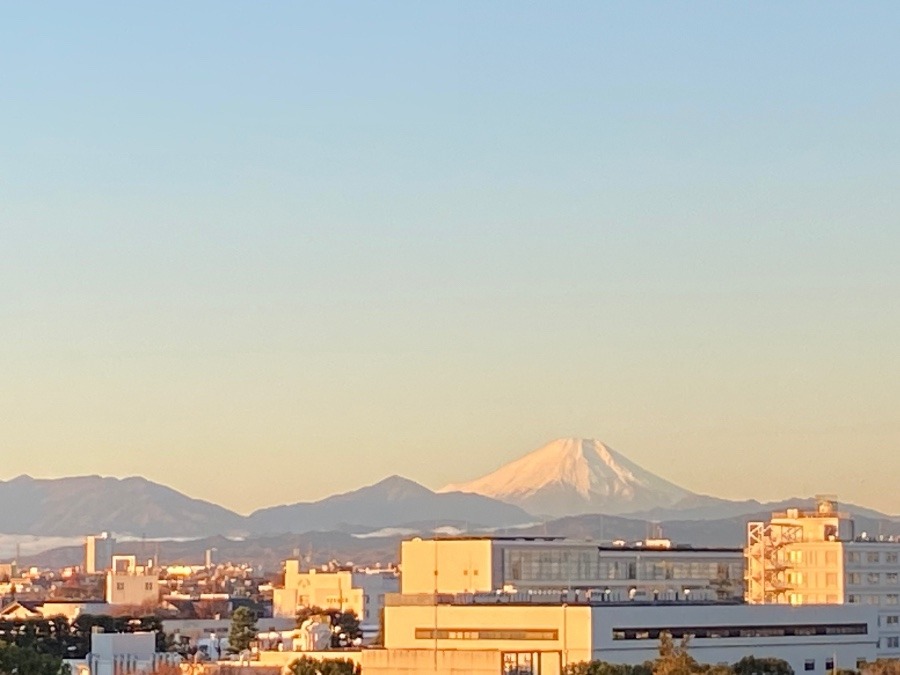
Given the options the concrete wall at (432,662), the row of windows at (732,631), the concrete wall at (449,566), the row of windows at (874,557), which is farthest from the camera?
the concrete wall at (449,566)

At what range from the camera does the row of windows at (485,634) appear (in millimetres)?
88250

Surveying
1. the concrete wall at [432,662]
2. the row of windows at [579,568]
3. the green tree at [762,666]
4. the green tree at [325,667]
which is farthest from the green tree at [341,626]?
the green tree at [762,666]

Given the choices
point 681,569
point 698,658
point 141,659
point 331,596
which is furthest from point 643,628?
point 331,596

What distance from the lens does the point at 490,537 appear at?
449 feet

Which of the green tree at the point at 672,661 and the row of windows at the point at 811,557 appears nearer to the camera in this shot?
the green tree at the point at 672,661

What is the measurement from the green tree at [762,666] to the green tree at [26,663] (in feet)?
83.9

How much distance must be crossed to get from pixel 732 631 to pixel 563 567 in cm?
4478

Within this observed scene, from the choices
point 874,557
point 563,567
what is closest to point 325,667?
point 874,557

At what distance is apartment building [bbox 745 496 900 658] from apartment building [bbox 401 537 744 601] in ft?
9.89

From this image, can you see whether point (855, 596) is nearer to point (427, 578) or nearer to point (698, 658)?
point (427, 578)

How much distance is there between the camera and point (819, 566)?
127500 mm

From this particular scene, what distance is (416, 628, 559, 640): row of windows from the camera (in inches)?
3474

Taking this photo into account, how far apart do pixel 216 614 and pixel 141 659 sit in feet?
231

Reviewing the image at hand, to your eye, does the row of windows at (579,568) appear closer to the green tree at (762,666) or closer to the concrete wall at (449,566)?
the concrete wall at (449,566)
